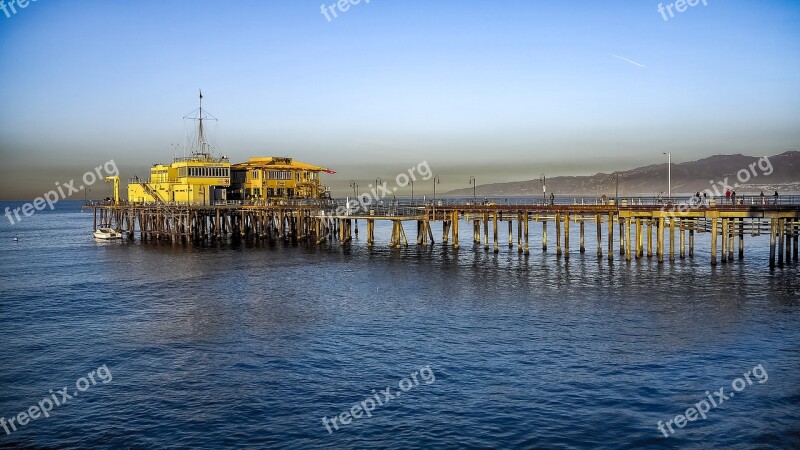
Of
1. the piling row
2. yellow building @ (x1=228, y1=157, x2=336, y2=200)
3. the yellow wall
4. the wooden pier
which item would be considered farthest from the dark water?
yellow building @ (x1=228, y1=157, x2=336, y2=200)

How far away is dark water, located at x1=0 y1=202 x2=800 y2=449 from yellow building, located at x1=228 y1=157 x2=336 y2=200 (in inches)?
1796

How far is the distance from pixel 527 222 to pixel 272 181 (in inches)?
1851

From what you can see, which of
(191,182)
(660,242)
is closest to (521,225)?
(660,242)

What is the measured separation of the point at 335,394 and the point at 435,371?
4.43m

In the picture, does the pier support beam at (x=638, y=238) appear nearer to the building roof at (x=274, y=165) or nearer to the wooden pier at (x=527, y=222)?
the wooden pier at (x=527, y=222)

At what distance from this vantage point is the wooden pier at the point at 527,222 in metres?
51.6

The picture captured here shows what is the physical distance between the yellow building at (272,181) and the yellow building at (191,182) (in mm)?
2953

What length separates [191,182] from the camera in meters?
90.6

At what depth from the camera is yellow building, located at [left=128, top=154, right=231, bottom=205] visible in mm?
90812

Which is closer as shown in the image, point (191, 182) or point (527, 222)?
point (527, 222)

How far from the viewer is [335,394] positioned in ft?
73.5

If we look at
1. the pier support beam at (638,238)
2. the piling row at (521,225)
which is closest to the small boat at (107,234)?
the piling row at (521,225)

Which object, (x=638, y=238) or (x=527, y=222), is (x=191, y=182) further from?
(x=638, y=238)

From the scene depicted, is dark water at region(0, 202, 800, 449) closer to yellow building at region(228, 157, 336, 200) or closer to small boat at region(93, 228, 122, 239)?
small boat at region(93, 228, 122, 239)
